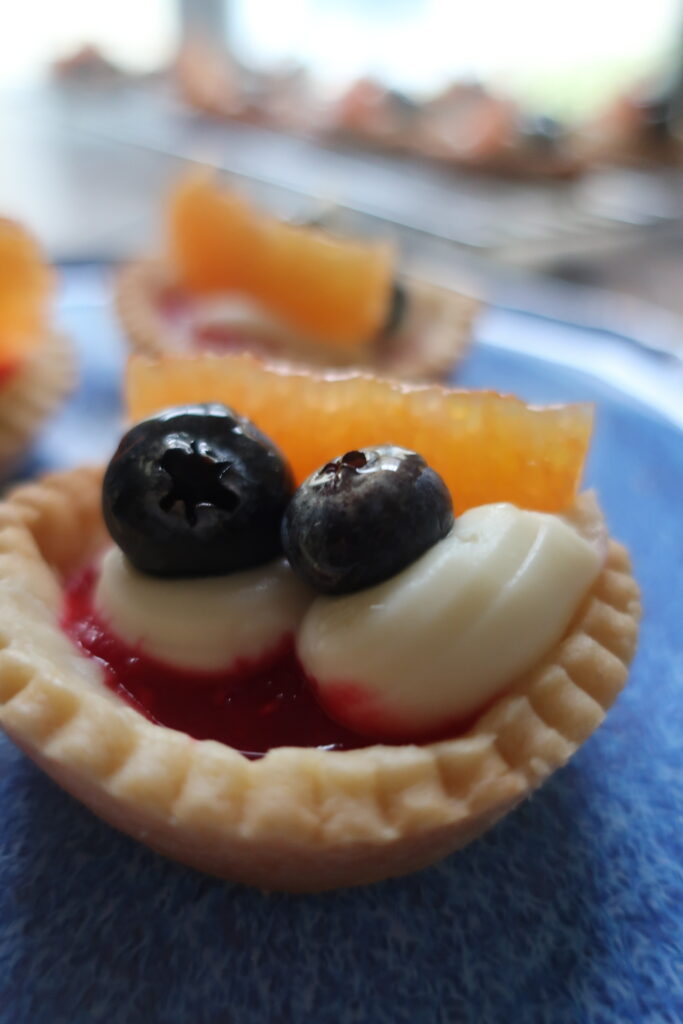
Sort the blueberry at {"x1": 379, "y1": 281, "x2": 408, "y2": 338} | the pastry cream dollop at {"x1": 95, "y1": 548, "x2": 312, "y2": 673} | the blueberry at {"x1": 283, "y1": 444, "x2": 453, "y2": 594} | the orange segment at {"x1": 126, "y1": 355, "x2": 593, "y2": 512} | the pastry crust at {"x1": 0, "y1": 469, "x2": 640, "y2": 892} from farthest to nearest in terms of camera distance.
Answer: the blueberry at {"x1": 379, "y1": 281, "x2": 408, "y2": 338}, the orange segment at {"x1": 126, "y1": 355, "x2": 593, "y2": 512}, the pastry cream dollop at {"x1": 95, "y1": 548, "x2": 312, "y2": 673}, the blueberry at {"x1": 283, "y1": 444, "x2": 453, "y2": 594}, the pastry crust at {"x1": 0, "y1": 469, "x2": 640, "y2": 892}

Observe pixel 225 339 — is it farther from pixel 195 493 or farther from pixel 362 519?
pixel 362 519

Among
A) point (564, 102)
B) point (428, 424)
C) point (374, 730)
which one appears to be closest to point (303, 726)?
point (374, 730)

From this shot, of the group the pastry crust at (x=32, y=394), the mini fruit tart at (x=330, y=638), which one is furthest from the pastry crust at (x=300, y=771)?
the pastry crust at (x=32, y=394)

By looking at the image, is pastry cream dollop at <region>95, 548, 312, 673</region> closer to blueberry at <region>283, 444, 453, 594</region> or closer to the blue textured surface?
blueberry at <region>283, 444, 453, 594</region>

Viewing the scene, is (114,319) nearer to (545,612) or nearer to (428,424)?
(428,424)

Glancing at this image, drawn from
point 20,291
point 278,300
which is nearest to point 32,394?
point 20,291

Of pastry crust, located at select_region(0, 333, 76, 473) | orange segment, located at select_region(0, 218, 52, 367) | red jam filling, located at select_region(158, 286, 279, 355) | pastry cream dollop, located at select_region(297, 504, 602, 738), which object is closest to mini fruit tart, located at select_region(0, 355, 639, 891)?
pastry cream dollop, located at select_region(297, 504, 602, 738)
